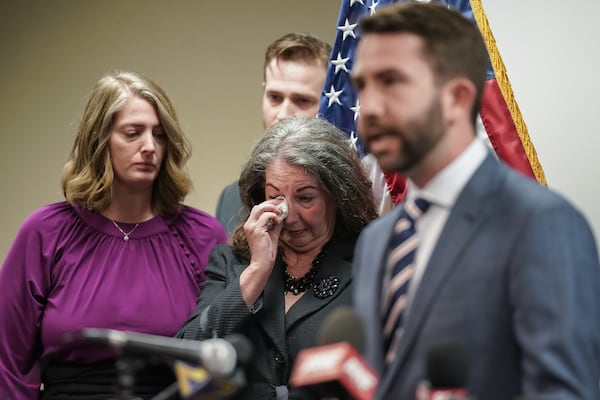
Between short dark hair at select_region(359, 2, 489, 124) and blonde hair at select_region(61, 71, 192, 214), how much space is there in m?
1.69

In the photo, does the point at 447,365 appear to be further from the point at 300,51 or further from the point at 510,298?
the point at 300,51

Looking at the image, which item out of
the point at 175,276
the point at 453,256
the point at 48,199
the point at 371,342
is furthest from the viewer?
the point at 48,199

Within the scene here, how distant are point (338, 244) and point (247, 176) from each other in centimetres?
37

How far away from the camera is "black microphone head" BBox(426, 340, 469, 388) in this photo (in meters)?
1.42

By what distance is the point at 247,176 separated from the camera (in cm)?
311

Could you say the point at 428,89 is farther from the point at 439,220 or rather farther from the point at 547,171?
the point at 547,171

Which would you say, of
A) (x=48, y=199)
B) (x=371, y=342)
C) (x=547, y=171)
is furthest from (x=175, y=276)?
(x=48, y=199)

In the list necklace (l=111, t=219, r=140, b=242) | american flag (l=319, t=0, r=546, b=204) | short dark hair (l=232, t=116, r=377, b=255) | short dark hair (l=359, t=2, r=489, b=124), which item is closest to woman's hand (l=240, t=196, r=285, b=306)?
short dark hair (l=232, t=116, r=377, b=255)

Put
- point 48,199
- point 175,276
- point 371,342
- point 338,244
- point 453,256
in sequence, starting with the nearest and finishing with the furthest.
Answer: point 453,256, point 371,342, point 338,244, point 175,276, point 48,199

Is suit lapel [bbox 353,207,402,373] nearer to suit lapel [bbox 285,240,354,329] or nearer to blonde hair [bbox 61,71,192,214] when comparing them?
suit lapel [bbox 285,240,354,329]

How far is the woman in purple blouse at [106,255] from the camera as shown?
309 centimetres

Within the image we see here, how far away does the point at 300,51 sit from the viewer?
398cm

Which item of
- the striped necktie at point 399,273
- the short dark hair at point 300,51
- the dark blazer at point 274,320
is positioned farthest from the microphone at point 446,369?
the short dark hair at point 300,51

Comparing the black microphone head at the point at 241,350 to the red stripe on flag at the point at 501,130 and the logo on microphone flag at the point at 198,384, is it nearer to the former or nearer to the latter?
the logo on microphone flag at the point at 198,384
